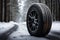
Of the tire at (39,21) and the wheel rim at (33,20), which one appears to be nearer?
the tire at (39,21)

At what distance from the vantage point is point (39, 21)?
148 inches

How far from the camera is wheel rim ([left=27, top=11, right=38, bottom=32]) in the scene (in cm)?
391

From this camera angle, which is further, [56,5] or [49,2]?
[49,2]

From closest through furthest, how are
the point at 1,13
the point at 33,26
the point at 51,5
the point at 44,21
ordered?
the point at 44,21 < the point at 33,26 < the point at 1,13 < the point at 51,5

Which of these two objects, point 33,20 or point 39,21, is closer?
point 39,21

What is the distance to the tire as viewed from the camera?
3695mm

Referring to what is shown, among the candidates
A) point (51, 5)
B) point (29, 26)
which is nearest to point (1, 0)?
point (51, 5)

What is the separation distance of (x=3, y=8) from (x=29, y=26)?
33.5 ft

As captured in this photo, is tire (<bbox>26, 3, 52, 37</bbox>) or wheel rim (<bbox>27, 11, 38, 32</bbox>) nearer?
tire (<bbox>26, 3, 52, 37</bbox>)

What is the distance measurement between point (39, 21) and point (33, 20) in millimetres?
329

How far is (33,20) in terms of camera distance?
4043 millimetres

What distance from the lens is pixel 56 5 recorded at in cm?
1409

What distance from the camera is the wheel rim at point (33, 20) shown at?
3.91 metres

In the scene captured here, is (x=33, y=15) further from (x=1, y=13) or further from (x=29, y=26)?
(x=1, y=13)
